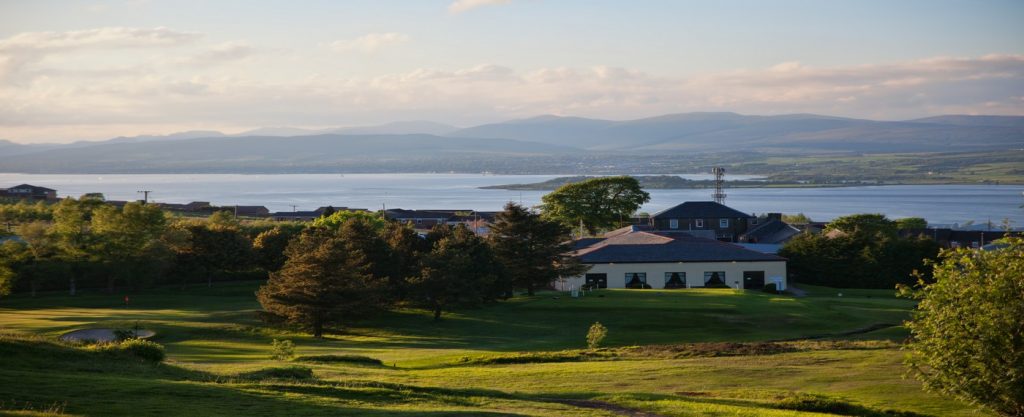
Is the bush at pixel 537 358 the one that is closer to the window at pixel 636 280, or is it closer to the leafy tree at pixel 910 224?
the window at pixel 636 280

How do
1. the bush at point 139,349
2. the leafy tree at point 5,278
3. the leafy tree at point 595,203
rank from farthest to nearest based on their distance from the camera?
1. the leafy tree at point 595,203
2. the leafy tree at point 5,278
3. the bush at point 139,349

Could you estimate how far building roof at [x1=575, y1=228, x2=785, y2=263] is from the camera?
62.6m

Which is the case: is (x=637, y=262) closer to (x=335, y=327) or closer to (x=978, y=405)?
(x=335, y=327)

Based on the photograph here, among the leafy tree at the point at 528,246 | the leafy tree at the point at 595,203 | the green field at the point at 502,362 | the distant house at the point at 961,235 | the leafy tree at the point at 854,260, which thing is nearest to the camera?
the green field at the point at 502,362

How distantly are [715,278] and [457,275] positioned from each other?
76.1 ft

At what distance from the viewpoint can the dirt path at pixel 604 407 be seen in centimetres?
2055

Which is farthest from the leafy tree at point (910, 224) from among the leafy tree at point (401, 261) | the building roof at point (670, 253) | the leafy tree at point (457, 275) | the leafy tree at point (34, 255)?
the leafy tree at point (34, 255)

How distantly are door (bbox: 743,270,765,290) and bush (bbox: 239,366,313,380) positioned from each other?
44160 millimetres

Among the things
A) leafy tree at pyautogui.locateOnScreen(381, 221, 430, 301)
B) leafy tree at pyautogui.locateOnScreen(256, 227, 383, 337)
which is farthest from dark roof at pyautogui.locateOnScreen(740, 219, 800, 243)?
leafy tree at pyautogui.locateOnScreen(256, 227, 383, 337)

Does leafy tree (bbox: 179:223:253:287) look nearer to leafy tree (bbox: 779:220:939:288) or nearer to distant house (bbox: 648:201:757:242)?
leafy tree (bbox: 779:220:939:288)

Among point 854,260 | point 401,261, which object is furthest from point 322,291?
point 854,260

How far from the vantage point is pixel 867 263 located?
68.8 meters

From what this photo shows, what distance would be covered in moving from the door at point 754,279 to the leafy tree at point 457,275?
20208 millimetres

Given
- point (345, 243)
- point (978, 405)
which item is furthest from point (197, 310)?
point (978, 405)
